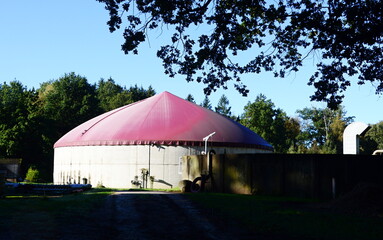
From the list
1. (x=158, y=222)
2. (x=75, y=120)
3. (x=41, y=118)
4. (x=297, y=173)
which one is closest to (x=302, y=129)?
(x=75, y=120)

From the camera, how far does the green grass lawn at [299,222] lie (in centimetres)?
1127

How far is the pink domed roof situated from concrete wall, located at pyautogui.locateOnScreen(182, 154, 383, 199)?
1206cm

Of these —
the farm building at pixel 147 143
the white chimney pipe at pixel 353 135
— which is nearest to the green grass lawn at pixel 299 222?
the white chimney pipe at pixel 353 135

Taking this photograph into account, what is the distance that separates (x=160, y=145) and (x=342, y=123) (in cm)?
7381

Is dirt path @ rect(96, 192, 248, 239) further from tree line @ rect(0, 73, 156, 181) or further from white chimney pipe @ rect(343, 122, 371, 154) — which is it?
tree line @ rect(0, 73, 156, 181)

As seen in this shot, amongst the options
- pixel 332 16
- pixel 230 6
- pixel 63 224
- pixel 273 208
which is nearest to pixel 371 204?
pixel 273 208

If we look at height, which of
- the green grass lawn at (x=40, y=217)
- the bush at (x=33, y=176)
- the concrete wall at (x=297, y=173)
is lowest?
the bush at (x=33, y=176)

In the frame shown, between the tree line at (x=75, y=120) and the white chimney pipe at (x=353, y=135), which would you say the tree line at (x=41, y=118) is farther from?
the white chimney pipe at (x=353, y=135)

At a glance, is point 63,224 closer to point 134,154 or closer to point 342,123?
point 134,154

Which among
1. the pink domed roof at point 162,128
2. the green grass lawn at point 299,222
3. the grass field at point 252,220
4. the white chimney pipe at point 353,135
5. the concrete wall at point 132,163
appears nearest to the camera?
the grass field at point 252,220

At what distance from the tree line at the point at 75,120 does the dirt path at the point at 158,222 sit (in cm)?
3918

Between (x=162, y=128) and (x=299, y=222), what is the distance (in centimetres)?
2795

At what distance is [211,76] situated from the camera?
63.1ft

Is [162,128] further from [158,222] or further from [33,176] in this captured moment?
[158,222]
